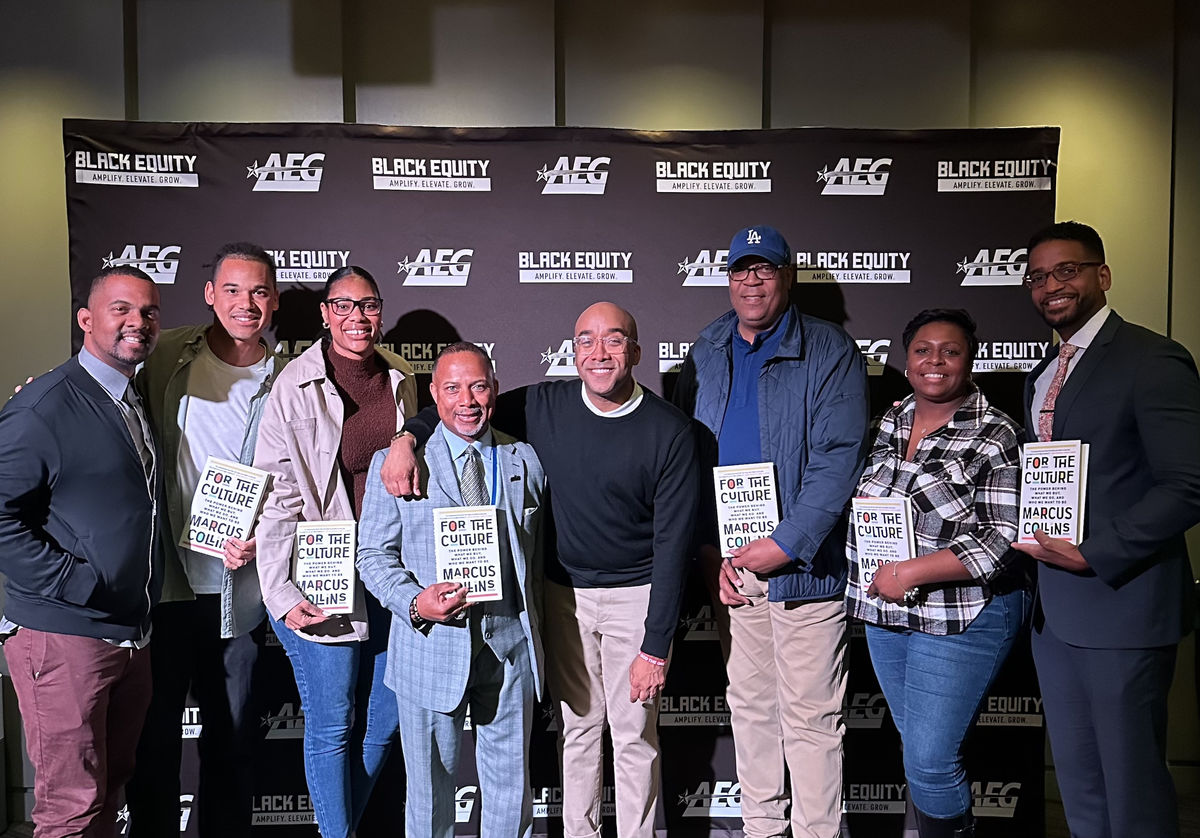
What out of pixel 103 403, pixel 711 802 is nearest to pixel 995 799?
pixel 711 802

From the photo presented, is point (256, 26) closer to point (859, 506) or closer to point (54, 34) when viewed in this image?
point (54, 34)

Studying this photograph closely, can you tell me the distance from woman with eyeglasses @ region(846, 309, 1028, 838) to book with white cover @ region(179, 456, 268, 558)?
1.88 metres

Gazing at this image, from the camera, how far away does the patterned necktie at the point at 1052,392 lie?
2520 millimetres

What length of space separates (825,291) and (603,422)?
1.41 meters

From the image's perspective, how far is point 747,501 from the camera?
276cm

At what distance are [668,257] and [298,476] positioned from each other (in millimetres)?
1709

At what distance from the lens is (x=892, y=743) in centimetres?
349

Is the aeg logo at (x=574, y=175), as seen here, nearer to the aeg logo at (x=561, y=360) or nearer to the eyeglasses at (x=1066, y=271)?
the aeg logo at (x=561, y=360)

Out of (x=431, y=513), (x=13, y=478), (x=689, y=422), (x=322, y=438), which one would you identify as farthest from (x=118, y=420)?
(x=689, y=422)

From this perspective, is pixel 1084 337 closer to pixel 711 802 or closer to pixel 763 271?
pixel 763 271

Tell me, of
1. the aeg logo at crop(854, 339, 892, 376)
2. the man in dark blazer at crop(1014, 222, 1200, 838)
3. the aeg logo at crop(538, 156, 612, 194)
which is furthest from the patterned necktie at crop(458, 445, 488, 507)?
the aeg logo at crop(854, 339, 892, 376)

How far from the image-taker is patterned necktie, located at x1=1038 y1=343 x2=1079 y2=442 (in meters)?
2.52

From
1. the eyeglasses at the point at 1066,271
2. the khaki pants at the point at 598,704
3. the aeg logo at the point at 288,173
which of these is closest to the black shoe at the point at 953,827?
the khaki pants at the point at 598,704

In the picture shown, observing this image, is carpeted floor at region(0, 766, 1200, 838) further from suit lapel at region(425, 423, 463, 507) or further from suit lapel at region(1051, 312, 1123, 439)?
suit lapel at region(425, 423, 463, 507)
